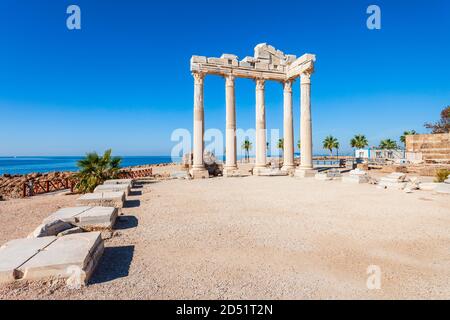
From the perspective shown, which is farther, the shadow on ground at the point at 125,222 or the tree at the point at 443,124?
the tree at the point at 443,124

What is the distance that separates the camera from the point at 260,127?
25469 millimetres

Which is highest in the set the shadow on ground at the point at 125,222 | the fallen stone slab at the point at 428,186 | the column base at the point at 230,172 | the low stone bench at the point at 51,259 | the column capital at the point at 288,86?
the column capital at the point at 288,86

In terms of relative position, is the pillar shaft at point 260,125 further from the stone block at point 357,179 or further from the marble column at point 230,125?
the stone block at point 357,179

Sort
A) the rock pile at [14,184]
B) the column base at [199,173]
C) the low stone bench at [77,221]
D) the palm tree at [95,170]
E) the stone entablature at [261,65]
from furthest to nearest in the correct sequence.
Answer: the stone entablature at [261,65] → the column base at [199,173] → the rock pile at [14,184] → the palm tree at [95,170] → the low stone bench at [77,221]

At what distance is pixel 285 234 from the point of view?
6496mm

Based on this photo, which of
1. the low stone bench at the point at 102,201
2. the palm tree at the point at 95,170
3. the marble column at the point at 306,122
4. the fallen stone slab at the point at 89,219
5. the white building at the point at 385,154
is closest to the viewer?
the fallen stone slab at the point at 89,219

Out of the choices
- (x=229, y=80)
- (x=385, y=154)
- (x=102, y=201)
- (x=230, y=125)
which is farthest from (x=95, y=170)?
(x=385, y=154)

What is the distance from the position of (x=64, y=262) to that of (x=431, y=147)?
40261 mm

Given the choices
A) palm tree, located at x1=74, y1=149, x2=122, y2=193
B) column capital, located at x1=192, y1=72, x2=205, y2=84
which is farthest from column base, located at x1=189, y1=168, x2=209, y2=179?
column capital, located at x1=192, y1=72, x2=205, y2=84

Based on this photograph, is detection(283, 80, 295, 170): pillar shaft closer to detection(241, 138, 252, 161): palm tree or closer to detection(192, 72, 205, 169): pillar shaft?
detection(192, 72, 205, 169): pillar shaft

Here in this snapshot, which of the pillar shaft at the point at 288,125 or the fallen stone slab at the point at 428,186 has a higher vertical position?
the pillar shaft at the point at 288,125

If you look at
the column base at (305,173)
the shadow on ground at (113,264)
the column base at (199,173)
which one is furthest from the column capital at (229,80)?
the shadow on ground at (113,264)

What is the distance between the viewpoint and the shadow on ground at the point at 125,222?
282 inches

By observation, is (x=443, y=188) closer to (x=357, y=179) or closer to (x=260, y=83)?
(x=357, y=179)
